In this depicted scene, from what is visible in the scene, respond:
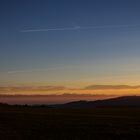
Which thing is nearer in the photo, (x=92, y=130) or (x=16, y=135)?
(x=16, y=135)

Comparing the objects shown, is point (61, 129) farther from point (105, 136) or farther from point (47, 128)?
point (105, 136)

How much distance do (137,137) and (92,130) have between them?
4876 mm

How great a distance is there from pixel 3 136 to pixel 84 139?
6.55 metres

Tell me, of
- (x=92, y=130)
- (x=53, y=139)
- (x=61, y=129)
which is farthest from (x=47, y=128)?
(x=53, y=139)

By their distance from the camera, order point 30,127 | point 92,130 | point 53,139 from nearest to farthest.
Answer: point 53,139 → point 92,130 → point 30,127

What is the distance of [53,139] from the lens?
3359cm

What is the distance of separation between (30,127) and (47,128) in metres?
2.06

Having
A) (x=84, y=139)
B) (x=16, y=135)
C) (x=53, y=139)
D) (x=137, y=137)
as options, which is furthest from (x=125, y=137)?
(x=16, y=135)

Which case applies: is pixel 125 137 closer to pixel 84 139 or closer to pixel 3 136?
pixel 84 139

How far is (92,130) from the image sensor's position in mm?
38625

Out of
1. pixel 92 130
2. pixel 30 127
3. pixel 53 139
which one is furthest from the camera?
pixel 30 127

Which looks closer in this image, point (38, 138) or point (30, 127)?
point (38, 138)

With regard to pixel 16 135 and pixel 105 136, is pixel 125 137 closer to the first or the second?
pixel 105 136

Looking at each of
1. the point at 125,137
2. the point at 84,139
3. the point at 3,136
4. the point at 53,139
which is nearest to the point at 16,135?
the point at 3,136
